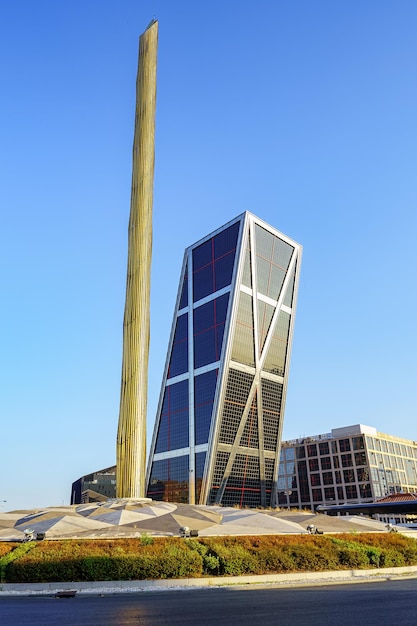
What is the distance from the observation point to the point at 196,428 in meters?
123

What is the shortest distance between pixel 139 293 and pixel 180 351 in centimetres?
7320

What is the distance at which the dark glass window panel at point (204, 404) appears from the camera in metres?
120

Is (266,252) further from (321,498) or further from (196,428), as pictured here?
(321,498)

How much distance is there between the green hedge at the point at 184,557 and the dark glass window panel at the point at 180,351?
102 metres

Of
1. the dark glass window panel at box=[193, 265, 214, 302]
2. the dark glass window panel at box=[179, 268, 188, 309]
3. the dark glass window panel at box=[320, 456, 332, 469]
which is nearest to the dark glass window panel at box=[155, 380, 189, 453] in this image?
the dark glass window panel at box=[179, 268, 188, 309]

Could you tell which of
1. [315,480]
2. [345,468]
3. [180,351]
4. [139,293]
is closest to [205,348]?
[180,351]

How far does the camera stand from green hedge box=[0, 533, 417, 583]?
24.8 metres

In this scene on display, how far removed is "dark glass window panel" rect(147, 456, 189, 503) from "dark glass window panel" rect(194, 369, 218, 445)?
7593 mm

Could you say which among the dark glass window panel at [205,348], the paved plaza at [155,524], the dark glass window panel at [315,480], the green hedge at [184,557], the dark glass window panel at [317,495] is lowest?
the green hedge at [184,557]

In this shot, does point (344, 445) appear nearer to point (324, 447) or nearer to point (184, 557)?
point (324, 447)

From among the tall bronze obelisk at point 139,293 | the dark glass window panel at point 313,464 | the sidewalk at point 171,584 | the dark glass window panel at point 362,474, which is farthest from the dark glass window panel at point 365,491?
the sidewalk at point 171,584

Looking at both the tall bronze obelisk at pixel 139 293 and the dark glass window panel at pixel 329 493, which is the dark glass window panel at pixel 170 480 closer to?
the dark glass window panel at pixel 329 493

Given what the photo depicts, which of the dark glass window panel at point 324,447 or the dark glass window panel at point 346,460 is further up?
the dark glass window panel at point 324,447

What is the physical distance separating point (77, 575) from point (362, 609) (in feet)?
46.6
